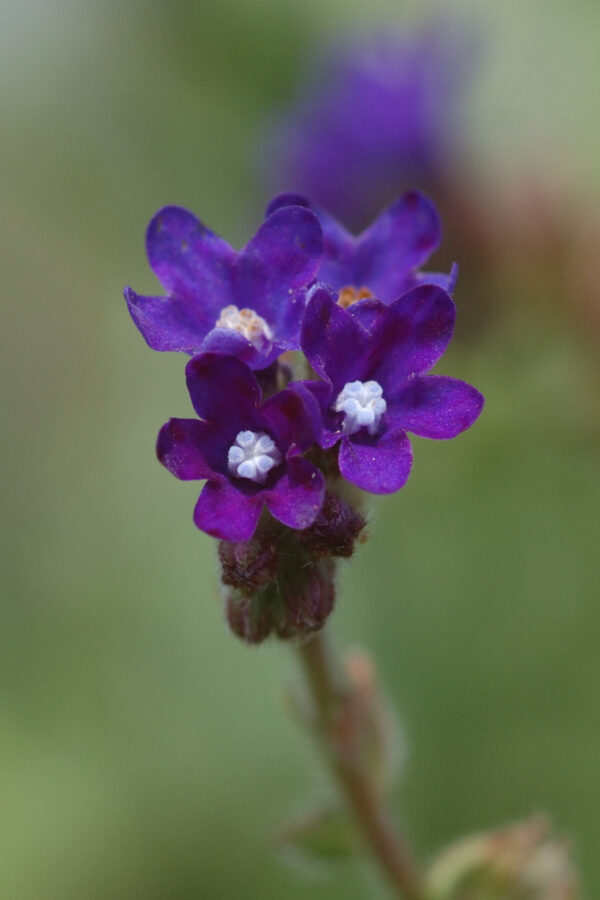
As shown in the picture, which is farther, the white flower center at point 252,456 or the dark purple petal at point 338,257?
the dark purple petal at point 338,257

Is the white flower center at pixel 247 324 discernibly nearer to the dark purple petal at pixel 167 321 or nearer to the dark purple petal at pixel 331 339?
the dark purple petal at pixel 167 321

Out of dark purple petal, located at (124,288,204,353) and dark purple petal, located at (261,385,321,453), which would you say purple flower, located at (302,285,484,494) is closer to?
dark purple petal, located at (261,385,321,453)

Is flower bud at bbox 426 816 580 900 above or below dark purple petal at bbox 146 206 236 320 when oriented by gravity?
below

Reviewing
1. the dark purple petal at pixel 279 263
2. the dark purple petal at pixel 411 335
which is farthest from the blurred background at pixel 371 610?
the dark purple petal at pixel 411 335

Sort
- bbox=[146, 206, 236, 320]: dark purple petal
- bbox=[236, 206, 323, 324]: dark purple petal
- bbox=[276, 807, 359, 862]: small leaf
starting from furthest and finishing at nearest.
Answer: bbox=[276, 807, 359, 862]: small leaf
bbox=[146, 206, 236, 320]: dark purple petal
bbox=[236, 206, 323, 324]: dark purple petal

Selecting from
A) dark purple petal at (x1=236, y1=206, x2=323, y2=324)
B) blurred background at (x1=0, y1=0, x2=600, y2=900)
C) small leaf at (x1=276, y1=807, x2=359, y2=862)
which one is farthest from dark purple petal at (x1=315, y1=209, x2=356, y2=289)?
blurred background at (x1=0, y1=0, x2=600, y2=900)

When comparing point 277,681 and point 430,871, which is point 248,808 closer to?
point 277,681

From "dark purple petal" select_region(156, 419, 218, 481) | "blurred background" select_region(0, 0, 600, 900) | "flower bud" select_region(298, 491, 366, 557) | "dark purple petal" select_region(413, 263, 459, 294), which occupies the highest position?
"blurred background" select_region(0, 0, 600, 900)

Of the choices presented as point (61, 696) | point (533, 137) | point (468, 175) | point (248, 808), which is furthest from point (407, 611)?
point (533, 137)
